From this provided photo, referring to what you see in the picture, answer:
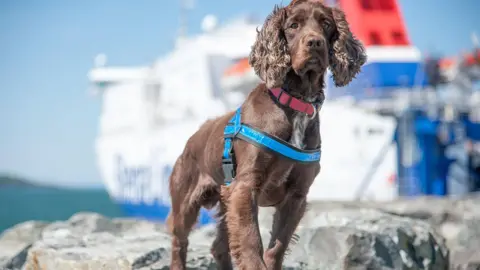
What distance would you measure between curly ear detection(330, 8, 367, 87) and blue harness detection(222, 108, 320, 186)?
0.55 meters

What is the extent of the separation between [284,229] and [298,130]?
77 centimetres

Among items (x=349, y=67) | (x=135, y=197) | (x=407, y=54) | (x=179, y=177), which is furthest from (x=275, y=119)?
(x=135, y=197)

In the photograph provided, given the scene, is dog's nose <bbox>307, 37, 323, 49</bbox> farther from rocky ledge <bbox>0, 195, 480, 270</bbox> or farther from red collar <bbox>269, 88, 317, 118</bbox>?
rocky ledge <bbox>0, 195, 480, 270</bbox>

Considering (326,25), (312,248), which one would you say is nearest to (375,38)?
(312,248)

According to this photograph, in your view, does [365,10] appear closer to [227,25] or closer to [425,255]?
[227,25]

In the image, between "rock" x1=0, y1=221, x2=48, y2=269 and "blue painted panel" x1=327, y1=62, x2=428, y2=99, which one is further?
"blue painted panel" x1=327, y1=62, x2=428, y2=99

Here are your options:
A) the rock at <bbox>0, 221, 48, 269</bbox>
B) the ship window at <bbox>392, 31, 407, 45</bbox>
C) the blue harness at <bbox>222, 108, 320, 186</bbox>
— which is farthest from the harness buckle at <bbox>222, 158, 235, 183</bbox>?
the ship window at <bbox>392, 31, 407, 45</bbox>

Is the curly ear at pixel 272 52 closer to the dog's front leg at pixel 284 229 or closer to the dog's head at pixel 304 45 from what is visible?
the dog's head at pixel 304 45

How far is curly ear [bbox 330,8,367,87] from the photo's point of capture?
459 cm

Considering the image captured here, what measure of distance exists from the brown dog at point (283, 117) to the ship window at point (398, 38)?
24.8 metres

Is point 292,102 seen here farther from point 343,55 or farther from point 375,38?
point 375,38

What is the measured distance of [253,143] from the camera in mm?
4512

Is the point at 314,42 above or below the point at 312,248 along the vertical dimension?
above

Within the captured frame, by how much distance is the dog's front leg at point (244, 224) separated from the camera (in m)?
4.43
